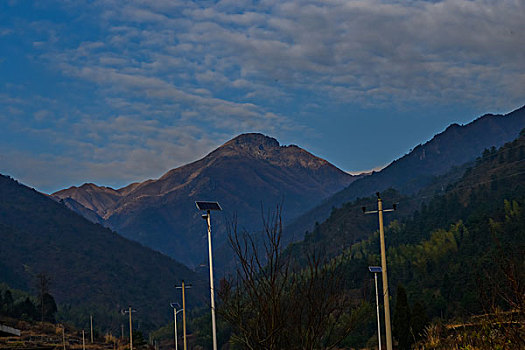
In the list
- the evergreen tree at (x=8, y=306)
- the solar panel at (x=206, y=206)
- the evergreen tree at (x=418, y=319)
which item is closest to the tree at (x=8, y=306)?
the evergreen tree at (x=8, y=306)

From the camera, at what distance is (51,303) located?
278 feet

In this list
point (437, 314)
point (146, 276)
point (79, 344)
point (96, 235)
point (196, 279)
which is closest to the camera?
point (437, 314)

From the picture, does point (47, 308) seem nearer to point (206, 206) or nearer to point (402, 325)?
point (402, 325)

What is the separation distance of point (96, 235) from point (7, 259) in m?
42.2

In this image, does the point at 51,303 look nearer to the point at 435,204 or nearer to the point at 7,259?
the point at 7,259

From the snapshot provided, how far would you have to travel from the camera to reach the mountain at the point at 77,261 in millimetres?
129125

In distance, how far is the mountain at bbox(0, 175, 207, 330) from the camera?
129125mm

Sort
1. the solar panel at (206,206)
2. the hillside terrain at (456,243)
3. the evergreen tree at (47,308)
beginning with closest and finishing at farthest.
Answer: the solar panel at (206,206) < the hillside terrain at (456,243) < the evergreen tree at (47,308)

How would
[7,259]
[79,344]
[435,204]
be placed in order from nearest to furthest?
[79,344] < [435,204] < [7,259]

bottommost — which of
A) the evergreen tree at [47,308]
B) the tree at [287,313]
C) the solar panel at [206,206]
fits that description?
the evergreen tree at [47,308]

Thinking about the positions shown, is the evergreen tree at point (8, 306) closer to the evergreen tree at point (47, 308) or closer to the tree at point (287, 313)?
the evergreen tree at point (47, 308)

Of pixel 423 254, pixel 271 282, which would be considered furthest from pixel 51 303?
pixel 271 282

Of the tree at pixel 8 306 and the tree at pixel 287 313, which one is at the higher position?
the tree at pixel 287 313

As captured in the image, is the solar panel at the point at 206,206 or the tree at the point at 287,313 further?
the solar panel at the point at 206,206
